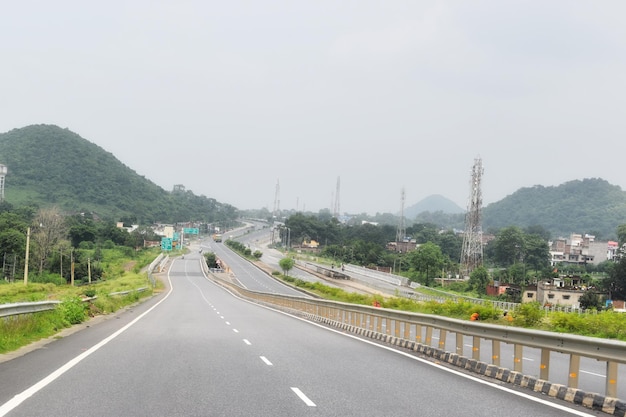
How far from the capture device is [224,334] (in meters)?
23.2

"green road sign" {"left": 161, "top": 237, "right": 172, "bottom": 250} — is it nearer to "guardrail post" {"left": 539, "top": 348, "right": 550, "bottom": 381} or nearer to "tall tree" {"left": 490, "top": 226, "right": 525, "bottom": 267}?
"tall tree" {"left": 490, "top": 226, "right": 525, "bottom": 267}

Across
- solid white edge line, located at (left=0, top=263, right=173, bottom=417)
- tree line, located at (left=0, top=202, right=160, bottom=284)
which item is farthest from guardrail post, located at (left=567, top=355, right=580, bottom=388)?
tree line, located at (left=0, top=202, right=160, bottom=284)

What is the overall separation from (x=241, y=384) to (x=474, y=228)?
10895 centimetres

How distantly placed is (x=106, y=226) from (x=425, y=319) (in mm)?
154042

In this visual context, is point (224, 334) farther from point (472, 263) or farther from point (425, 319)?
point (472, 263)

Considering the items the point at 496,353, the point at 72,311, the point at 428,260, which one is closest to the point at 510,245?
the point at 428,260

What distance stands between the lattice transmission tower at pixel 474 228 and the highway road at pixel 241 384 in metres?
100

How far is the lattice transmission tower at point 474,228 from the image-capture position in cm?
11671

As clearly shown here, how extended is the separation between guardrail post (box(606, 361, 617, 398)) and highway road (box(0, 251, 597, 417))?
1.79 feet

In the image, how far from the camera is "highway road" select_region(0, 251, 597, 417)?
30.3 feet

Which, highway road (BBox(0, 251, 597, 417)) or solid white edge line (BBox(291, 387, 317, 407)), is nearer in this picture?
highway road (BBox(0, 251, 597, 417))

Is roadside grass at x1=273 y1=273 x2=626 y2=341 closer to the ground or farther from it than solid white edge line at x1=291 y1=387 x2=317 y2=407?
closer to the ground

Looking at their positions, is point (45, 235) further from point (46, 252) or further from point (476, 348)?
point (476, 348)

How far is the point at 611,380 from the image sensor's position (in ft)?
33.6
